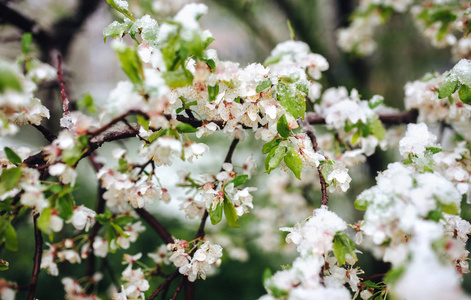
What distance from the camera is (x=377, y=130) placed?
88 cm

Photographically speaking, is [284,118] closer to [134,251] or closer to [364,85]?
[364,85]

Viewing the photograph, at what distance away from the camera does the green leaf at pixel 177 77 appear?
21.9 inches

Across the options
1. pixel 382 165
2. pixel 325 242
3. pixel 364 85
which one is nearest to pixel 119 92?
pixel 325 242

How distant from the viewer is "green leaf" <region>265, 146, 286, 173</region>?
67cm

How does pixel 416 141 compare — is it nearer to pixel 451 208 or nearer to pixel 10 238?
pixel 451 208

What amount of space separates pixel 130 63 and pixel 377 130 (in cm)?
69

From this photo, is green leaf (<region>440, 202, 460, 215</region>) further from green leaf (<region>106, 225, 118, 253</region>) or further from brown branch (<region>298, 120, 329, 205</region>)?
green leaf (<region>106, 225, 118, 253</region>)

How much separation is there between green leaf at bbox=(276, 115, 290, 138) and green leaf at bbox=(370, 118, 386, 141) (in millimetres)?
340

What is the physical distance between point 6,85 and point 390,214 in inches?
23.5

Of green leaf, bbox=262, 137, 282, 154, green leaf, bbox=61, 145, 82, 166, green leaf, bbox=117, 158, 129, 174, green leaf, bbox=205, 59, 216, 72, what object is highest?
green leaf, bbox=205, 59, 216, 72

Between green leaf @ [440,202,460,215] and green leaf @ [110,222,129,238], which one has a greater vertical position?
green leaf @ [440,202,460,215]

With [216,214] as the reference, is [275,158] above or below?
above

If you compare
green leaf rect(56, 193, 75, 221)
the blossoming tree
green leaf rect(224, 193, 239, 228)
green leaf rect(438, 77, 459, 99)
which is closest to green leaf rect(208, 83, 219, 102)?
the blossoming tree

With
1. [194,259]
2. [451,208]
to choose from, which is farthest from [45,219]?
[451,208]
